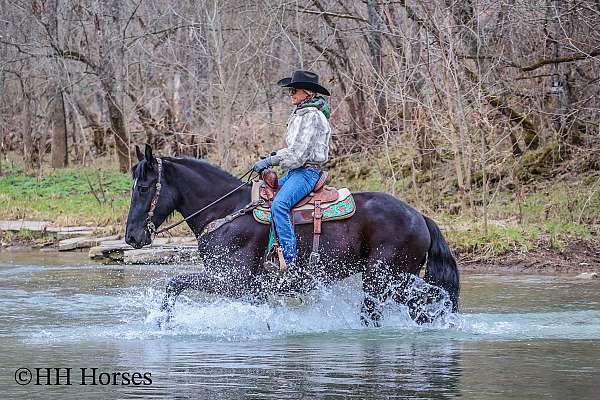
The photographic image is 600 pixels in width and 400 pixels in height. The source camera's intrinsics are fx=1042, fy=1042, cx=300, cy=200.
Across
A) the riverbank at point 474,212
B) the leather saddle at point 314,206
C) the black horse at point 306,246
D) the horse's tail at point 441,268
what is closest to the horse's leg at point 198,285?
the black horse at point 306,246

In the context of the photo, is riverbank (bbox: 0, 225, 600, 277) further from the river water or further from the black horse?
the black horse

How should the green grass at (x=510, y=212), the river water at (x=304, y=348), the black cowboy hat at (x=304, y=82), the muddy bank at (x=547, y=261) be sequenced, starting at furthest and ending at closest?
the green grass at (x=510, y=212)
the muddy bank at (x=547, y=261)
the black cowboy hat at (x=304, y=82)
the river water at (x=304, y=348)

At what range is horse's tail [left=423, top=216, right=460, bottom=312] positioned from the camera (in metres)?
10.1

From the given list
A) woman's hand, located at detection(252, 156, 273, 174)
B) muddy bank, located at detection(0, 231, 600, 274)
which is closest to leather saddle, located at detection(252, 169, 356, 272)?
woman's hand, located at detection(252, 156, 273, 174)

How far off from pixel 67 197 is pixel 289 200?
1716cm

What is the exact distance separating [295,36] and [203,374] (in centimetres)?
1777

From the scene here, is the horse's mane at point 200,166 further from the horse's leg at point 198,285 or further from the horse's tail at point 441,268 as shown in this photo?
the horse's tail at point 441,268

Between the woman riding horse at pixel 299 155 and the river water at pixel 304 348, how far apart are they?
30.9 inches

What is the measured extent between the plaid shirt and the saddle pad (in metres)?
0.44

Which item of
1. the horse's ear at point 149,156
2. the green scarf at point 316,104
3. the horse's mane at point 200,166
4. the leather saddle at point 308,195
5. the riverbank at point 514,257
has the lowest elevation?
the riverbank at point 514,257

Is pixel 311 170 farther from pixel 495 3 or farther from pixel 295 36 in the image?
pixel 295 36

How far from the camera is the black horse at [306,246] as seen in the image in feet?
32.3

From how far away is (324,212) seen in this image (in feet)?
32.3

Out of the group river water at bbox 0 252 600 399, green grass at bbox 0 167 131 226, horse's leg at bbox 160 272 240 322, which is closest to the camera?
river water at bbox 0 252 600 399
